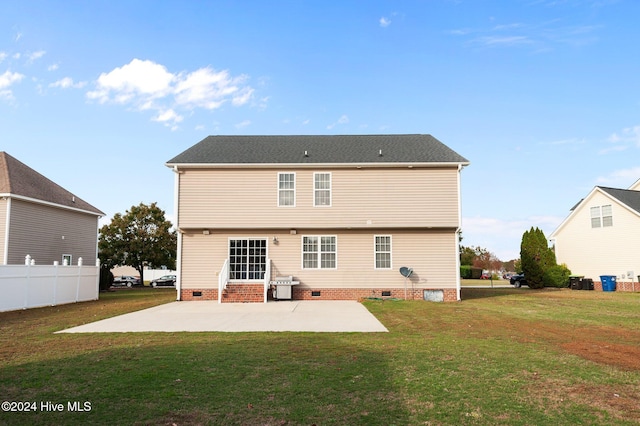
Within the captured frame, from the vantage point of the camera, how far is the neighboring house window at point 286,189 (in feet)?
62.7

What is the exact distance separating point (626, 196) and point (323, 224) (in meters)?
21.2

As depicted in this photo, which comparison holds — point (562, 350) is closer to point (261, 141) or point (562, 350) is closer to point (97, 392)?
point (97, 392)

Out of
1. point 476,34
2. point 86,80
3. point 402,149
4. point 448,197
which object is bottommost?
point 448,197

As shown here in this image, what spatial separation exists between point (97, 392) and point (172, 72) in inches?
567

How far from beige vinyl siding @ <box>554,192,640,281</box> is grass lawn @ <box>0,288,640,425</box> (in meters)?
18.1

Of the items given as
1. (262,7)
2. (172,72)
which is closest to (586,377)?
(262,7)

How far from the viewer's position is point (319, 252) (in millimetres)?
19172

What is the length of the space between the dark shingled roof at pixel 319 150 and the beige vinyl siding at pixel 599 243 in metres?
13.7

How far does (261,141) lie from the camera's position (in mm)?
21719

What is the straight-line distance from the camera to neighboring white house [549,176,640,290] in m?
25.0

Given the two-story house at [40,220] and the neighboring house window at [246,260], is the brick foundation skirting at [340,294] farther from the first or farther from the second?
the two-story house at [40,220]

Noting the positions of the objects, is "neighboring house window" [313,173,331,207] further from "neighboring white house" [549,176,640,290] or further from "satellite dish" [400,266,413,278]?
"neighboring white house" [549,176,640,290]

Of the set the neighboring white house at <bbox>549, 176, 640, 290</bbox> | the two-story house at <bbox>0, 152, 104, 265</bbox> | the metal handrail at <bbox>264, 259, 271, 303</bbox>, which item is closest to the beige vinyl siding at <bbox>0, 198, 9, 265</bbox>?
the two-story house at <bbox>0, 152, 104, 265</bbox>

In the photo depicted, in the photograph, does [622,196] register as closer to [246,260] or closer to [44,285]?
[246,260]
